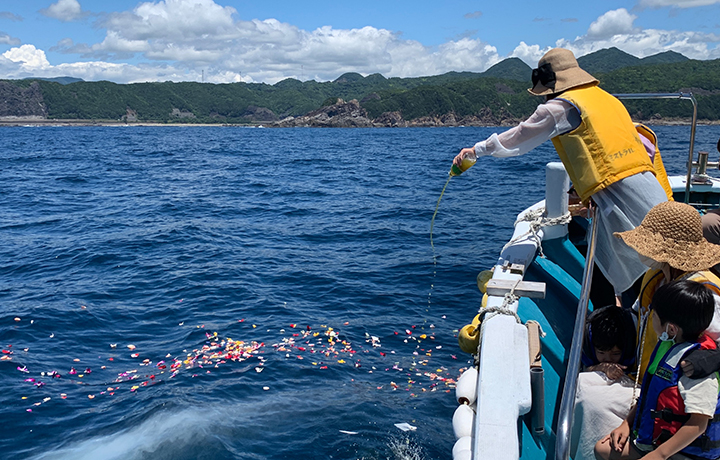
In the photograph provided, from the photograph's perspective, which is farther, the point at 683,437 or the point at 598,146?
the point at 598,146

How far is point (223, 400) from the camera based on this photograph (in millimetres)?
6156

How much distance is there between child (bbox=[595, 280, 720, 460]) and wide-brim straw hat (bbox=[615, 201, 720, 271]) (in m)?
0.28

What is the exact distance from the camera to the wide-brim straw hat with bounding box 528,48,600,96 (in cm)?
373

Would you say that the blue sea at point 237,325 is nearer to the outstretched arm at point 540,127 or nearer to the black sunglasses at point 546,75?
the outstretched arm at point 540,127

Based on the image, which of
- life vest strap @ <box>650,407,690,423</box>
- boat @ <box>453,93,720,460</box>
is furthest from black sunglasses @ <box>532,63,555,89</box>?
life vest strap @ <box>650,407,690,423</box>

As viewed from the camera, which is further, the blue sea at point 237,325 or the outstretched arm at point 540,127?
the blue sea at point 237,325

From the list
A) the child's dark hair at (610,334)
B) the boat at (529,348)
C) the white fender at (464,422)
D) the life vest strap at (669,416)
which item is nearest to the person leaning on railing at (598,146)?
the boat at (529,348)

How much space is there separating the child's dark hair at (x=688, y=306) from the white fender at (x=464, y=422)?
102 cm

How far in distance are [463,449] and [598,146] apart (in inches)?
84.6

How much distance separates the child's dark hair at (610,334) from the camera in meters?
3.16

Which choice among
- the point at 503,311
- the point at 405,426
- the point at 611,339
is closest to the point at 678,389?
the point at 611,339

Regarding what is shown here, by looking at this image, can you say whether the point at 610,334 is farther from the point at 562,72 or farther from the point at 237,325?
the point at 237,325

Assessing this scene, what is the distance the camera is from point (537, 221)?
18.3ft

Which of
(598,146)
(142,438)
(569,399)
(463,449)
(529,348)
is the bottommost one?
(142,438)
